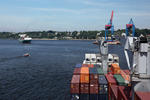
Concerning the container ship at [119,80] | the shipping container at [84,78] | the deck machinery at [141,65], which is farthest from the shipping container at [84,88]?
the deck machinery at [141,65]

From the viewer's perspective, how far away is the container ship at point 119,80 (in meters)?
12.2

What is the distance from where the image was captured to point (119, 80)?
960 inches

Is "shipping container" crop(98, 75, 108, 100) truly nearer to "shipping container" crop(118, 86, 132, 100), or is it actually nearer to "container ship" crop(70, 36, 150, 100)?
"container ship" crop(70, 36, 150, 100)

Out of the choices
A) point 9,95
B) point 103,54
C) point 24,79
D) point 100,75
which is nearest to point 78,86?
point 100,75

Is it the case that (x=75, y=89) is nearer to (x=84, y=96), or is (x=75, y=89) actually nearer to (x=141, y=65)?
(x=84, y=96)

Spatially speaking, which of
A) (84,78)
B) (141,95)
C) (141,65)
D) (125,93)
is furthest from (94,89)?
(141,95)

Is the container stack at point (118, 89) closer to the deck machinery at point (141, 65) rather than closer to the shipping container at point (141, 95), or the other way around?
the deck machinery at point (141, 65)

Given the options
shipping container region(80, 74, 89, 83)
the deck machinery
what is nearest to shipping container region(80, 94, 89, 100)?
shipping container region(80, 74, 89, 83)

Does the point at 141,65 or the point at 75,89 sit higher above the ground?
the point at 141,65

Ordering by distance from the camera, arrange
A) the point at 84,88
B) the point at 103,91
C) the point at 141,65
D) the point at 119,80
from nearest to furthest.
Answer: the point at 141,65
the point at 103,91
the point at 84,88
the point at 119,80

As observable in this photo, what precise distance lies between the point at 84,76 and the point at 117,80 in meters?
5.33

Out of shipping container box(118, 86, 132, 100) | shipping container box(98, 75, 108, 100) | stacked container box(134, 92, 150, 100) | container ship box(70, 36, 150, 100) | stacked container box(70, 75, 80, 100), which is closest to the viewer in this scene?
stacked container box(134, 92, 150, 100)

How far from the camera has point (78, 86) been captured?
78.8 ft

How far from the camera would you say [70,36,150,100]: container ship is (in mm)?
12172
